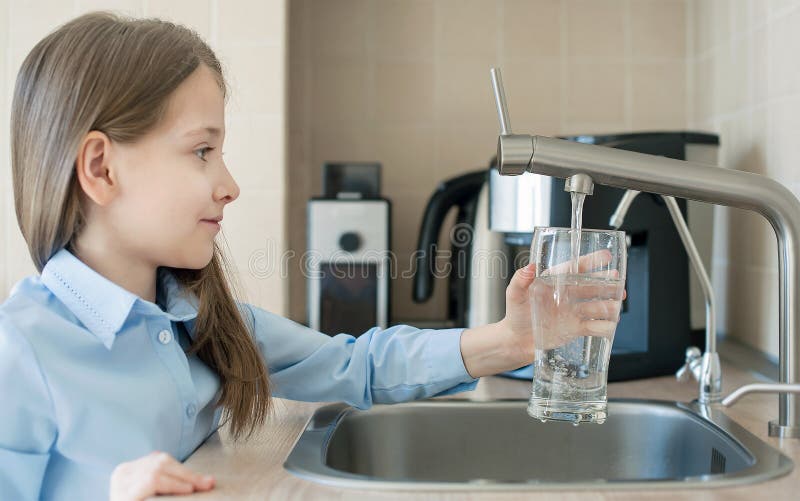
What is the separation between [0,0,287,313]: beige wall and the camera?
4.24 ft

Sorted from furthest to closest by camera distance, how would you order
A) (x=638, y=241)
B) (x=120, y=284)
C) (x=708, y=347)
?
(x=638, y=241) → (x=708, y=347) → (x=120, y=284)

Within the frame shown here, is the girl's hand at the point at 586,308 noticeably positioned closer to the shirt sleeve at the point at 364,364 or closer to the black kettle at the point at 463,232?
the shirt sleeve at the point at 364,364

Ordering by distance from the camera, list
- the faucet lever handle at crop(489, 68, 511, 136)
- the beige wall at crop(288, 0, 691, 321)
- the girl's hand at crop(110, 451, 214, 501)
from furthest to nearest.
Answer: the beige wall at crop(288, 0, 691, 321) < the faucet lever handle at crop(489, 68, 511, 136) < the girl's hand at crop(110, 451, 214, 501)

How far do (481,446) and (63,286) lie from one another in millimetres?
460

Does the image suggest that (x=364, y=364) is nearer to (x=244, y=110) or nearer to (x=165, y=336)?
(x=165, y=336)

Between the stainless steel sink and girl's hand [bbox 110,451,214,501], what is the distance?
248mm

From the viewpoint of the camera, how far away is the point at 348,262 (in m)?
1.35

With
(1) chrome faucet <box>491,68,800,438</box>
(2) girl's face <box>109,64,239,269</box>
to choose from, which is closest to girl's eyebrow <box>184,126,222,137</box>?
(2) girl's face <box>109,64,239,269</box>

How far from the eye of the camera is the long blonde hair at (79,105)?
2.45ft

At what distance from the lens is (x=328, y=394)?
34.7 inches

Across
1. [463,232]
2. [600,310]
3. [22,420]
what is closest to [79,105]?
[22,420]

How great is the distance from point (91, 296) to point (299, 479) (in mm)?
253

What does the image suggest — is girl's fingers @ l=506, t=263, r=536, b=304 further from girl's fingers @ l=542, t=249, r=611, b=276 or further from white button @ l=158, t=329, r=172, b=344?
white button @ l=158, t=329, r=172, b=344

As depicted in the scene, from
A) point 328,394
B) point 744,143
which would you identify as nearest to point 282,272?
point 328,394
